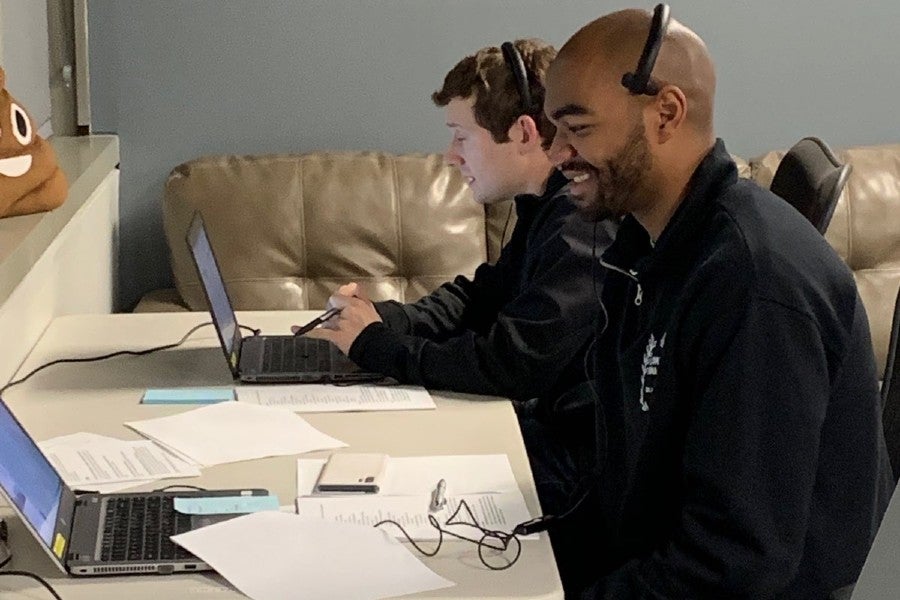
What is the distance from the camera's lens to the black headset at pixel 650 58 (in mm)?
1502

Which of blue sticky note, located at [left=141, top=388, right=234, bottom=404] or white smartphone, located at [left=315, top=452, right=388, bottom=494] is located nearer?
white smartphone, located at [left=315, top=452, right=388, bottom=494]

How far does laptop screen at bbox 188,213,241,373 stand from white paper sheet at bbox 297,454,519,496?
1.43ft

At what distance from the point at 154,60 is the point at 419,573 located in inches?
87.5

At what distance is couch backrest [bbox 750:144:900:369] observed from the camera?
323cm

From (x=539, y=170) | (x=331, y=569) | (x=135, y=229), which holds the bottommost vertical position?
(x=135, y=229)

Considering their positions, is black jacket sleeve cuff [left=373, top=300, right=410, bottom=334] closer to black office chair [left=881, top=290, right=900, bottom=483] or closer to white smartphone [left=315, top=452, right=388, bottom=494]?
white smartphone [left=315, top=452, right=388, bottom=494]

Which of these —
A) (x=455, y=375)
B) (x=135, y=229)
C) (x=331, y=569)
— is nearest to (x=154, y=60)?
(x=135, y=229)

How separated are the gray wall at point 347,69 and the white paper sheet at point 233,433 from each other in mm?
1567

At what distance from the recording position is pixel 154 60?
3.27 m

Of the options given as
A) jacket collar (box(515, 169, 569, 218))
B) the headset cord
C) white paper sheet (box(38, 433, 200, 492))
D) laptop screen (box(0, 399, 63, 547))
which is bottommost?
the headset cord

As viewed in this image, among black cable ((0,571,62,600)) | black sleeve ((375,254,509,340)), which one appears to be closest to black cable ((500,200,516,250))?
black sleeve ((375,254,509,340))

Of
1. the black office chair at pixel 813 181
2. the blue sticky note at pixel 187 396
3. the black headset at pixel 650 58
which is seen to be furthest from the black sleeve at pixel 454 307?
the black headset at pixel 650 58

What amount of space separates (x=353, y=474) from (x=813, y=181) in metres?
0.87

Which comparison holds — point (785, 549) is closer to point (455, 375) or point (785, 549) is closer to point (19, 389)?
point (455, 375)
